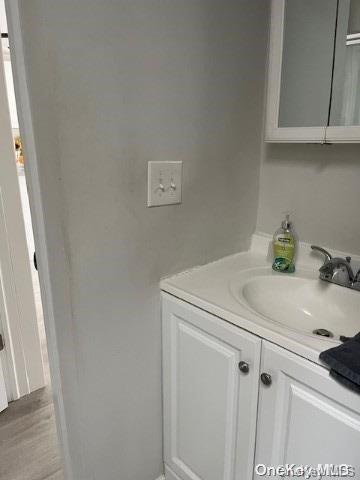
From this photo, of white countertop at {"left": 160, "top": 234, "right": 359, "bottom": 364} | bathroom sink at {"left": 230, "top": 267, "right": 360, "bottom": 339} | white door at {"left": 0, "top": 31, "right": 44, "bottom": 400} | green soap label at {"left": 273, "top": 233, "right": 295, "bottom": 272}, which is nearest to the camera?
white countertop at {"left": 160, "top": 234, "right": 359, "bottom": 364}

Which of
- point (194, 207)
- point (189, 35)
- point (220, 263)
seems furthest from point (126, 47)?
point (220, 263)

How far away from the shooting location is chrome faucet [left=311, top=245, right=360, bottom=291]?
101cm

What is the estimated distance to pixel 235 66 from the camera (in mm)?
1072

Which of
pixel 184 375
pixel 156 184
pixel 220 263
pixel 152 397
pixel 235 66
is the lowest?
pixel 152 397

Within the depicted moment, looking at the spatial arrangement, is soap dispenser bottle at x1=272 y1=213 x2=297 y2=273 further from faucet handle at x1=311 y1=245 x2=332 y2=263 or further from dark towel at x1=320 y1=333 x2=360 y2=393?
dark towel at x1=320 y1=333 x2=360 y2=393

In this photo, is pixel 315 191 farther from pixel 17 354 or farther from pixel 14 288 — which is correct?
pixel 17 354

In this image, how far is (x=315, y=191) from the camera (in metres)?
1.14

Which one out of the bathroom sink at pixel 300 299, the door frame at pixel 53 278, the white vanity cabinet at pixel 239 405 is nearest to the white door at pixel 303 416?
the white vanity cabinet at pixel 239 405

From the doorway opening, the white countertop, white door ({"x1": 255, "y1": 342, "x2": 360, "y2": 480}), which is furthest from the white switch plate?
the doorway opening

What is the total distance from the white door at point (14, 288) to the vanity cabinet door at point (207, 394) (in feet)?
2.77

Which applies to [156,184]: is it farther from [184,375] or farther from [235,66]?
[184,375]

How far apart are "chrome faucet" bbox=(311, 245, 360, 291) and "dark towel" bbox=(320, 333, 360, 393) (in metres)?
0.35

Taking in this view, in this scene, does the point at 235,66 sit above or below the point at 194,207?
above

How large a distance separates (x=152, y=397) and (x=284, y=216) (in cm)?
77
